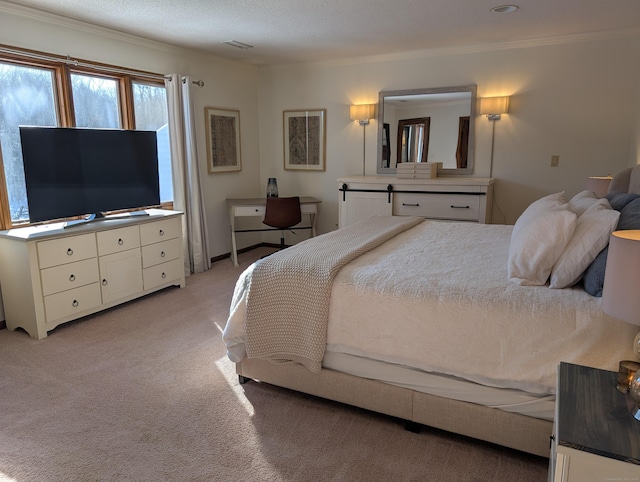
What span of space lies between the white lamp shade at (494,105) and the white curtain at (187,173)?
9.82 ft

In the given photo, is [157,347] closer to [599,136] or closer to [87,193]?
[87,193]

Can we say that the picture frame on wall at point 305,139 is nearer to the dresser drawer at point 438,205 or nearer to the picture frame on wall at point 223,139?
the picture frame on wall at point 223,139

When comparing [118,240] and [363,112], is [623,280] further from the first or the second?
[363,112]

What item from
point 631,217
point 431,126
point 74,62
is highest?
point 74,62

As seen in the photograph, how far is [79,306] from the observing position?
3.37 meters

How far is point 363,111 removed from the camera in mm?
5156

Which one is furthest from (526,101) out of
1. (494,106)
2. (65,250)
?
(65,250)

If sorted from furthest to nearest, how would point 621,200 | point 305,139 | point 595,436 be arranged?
1. point 305,139
2. point 621,200
3. point 595,436

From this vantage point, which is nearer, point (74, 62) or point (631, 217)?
point (631, 217)

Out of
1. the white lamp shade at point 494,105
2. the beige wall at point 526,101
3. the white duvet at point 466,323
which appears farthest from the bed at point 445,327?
the white lamp shade at point 494,105

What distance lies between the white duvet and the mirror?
2.72m

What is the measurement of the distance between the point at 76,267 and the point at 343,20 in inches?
112

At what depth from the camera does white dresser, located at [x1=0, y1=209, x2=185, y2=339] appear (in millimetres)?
3096

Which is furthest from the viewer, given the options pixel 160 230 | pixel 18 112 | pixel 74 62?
pixel 160 230
